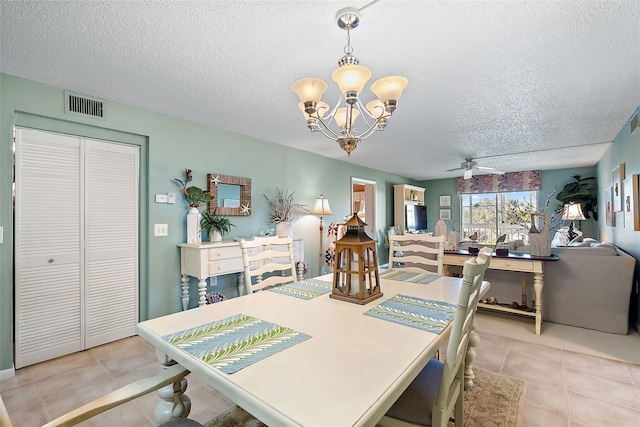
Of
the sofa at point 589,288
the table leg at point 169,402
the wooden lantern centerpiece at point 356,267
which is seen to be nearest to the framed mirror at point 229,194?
the wooden lantern centerpiece at point 356,267

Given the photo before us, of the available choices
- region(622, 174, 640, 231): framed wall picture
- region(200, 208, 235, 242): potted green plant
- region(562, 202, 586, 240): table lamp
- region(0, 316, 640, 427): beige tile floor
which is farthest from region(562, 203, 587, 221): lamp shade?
region(200, 208, 235, 242): potted green plant

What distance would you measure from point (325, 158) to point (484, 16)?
11.8ft

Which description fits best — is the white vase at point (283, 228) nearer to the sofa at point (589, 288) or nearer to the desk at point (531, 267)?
the desk at point (531, 267)

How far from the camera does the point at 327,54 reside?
194cm

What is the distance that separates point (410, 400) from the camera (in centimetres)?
116

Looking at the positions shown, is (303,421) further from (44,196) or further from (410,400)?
(44,196)

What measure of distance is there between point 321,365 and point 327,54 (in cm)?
184

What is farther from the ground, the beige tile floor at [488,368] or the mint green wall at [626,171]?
the mint green wall at [626,171]

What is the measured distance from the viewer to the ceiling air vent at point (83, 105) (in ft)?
8.07

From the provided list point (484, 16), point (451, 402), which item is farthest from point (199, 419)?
point (484, 16)

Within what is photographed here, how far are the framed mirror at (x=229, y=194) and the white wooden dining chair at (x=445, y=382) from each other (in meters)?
2.83

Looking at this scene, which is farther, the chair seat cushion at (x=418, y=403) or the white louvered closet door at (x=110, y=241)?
the white louvered closet door at (x=110, y=241)

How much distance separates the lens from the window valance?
22.3 ft

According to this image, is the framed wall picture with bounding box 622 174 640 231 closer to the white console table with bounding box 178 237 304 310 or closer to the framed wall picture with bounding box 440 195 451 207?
the white console table with bounding box 178 237 304 310
